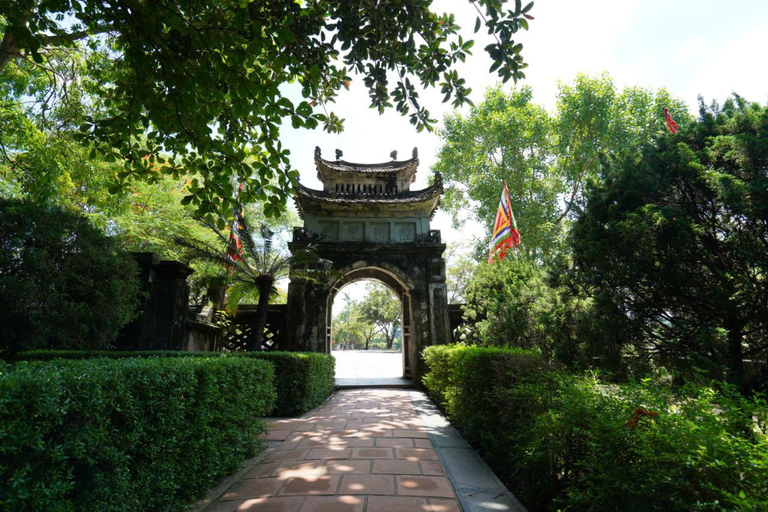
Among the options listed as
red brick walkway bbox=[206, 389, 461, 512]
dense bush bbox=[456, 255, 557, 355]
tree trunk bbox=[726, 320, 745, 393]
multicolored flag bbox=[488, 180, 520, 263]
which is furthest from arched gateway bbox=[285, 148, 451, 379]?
tree trunk bbox=[726, 320, 745, 393]

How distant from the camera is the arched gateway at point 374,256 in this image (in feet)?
38.8

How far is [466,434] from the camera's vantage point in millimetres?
5145

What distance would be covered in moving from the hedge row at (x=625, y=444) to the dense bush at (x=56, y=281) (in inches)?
217

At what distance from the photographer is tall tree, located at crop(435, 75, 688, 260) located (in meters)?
16.6

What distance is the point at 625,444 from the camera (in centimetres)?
198

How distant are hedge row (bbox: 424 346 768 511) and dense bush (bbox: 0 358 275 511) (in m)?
2.50

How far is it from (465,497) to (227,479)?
A: 224 centimetres

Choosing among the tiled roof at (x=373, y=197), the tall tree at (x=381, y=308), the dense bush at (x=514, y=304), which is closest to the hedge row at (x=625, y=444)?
the dense bush at (x=514, y=304)

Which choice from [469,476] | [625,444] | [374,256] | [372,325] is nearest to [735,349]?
[625,444]

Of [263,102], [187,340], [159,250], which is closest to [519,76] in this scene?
[263,102]

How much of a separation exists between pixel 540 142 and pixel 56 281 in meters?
18.5

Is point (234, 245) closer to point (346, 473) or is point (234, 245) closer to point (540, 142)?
point (346, 473)

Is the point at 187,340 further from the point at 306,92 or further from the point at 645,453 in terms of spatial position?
the point at 645,453

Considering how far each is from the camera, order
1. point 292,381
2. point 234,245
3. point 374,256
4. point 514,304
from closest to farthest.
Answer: point 292,381, point 514,304, point 234,245, point 374,256
